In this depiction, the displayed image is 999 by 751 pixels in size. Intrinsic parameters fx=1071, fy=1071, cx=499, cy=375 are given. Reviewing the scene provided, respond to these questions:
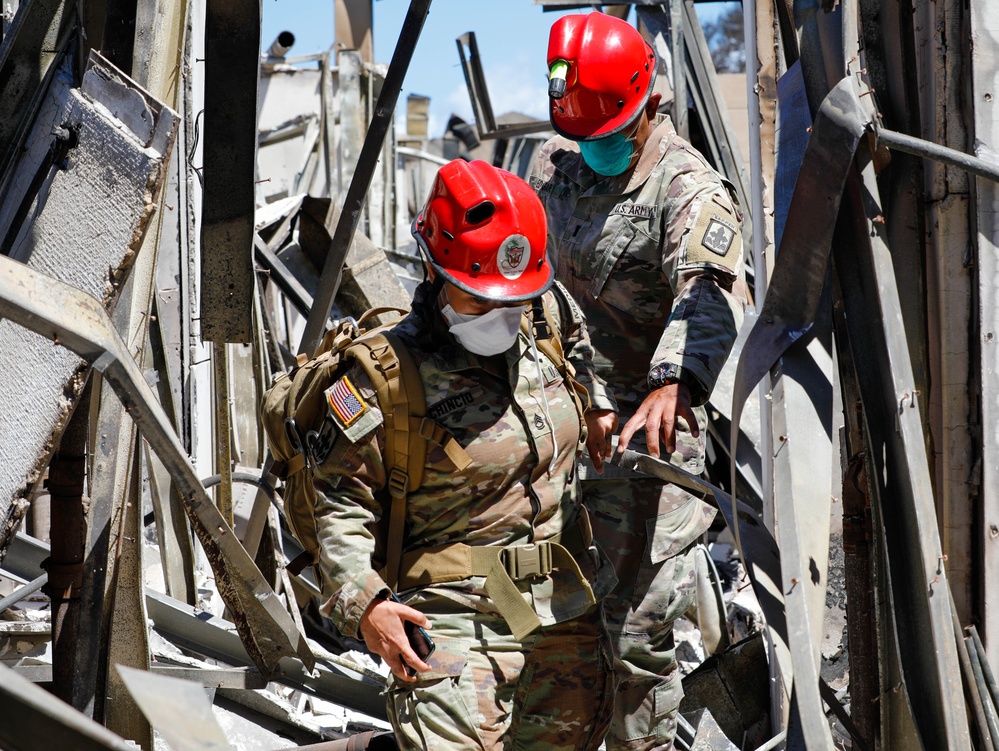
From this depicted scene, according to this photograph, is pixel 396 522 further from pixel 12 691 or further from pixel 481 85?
pixel 481 85

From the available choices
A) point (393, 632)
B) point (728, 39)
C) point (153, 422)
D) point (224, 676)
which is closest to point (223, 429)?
point (224, 676)

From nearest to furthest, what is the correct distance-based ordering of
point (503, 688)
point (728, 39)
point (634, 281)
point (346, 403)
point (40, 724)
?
1. point (40, 724)
2. point (346, 403)
3. point (503, 688)
4. point (634, 281)
5. point (728, 39)

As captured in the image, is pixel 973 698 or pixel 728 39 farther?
pixel 728 39

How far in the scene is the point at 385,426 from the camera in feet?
9.30

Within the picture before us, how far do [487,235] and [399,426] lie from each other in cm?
57

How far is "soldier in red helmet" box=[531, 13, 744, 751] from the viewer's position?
358 cm

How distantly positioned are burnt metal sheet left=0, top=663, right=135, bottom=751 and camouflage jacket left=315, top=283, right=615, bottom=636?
149 cm

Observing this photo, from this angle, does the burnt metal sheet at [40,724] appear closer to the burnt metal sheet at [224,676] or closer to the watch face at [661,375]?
the burnt metal sheet at [224,676]

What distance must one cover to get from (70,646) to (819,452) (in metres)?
1.71

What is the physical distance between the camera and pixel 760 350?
2.14 m

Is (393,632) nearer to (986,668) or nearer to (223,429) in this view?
(986,668)

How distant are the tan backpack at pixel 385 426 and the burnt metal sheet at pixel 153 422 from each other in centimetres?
49

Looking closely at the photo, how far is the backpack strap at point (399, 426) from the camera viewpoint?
2812 mm

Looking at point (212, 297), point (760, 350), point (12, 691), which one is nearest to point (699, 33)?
point (212, 297)
